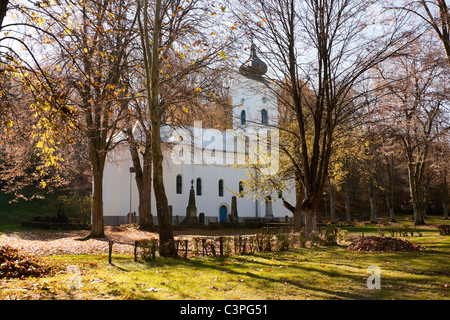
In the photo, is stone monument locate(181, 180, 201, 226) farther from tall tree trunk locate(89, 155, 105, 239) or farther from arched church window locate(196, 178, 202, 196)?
tall tree trunk locate(89, 155, 105, 239)

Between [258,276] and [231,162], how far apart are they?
32720 mm

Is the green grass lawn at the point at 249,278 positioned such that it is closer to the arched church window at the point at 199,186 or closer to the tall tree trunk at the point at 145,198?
the tall tree trunk at the point at 145,198

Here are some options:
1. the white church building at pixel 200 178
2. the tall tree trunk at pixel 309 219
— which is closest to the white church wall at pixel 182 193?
the white church building at pixel 200 178

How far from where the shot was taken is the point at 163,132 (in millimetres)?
33000

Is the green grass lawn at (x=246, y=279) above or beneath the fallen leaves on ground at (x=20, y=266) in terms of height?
beneath

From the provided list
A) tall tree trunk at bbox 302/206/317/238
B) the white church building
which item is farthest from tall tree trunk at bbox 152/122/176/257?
the white church building

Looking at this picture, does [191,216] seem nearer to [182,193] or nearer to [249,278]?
[182,193]

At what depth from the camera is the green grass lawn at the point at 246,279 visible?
6797 mm

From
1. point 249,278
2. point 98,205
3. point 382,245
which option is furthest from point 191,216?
point 249,278

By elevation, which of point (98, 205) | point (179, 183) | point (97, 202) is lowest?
point (98, 205)

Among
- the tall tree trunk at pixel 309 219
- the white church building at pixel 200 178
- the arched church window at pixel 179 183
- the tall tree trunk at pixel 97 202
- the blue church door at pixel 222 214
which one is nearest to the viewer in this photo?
the tall tree trunk at pixel 309 219

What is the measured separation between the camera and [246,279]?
8273 mm

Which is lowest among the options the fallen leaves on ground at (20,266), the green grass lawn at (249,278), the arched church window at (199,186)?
the green grass lawn at (249,278)
